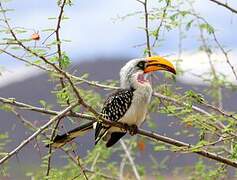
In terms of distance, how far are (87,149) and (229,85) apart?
1085 millimetres

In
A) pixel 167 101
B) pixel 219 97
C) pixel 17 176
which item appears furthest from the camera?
pixel 219 97

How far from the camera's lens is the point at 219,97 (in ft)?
16.6

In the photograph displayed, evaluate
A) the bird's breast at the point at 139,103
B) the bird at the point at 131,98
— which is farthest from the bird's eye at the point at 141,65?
the bird's breast at the point at 139,103

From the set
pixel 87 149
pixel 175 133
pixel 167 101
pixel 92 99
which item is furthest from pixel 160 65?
pixel 87 149

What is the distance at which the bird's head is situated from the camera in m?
3.80

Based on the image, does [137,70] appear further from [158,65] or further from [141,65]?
[158,65]

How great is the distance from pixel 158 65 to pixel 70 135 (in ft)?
1.90

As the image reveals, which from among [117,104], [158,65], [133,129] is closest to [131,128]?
[133,129]

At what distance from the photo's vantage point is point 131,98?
3883 millimetres

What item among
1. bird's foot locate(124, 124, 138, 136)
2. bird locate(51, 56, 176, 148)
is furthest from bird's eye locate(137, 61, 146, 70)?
bird's foot locate(124, 124, 138, 136)

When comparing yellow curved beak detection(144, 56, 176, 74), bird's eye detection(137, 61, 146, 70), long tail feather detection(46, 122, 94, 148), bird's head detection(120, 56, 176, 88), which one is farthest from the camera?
bird's eye detection(137, 61, 146, 70)

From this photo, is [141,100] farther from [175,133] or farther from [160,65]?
[175,133]

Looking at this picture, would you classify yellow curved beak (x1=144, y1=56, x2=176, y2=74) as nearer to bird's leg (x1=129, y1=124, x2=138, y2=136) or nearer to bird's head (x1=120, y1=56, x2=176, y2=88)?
bird's head (x1=120, y1=56, x2=176, y2=88)

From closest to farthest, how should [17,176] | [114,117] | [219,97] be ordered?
[114,117] < [17,176] < [219,97]
